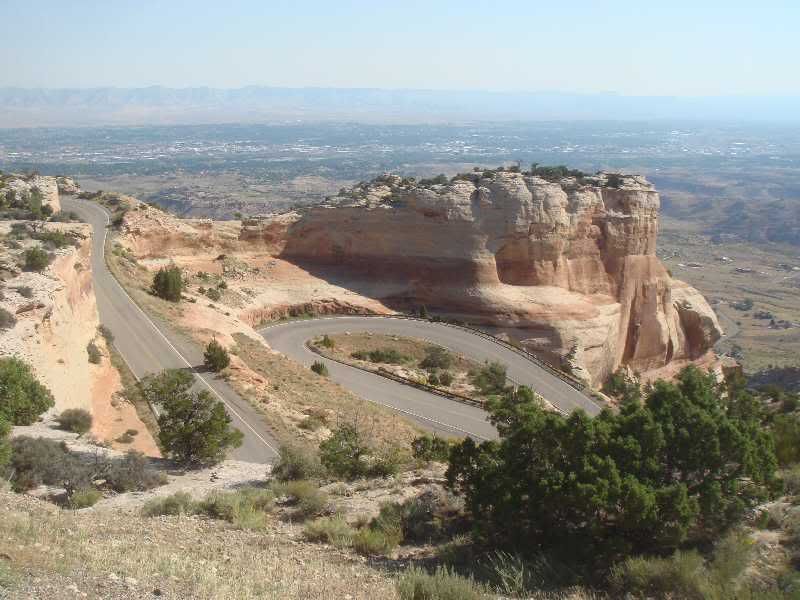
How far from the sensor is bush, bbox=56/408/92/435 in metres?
17.1

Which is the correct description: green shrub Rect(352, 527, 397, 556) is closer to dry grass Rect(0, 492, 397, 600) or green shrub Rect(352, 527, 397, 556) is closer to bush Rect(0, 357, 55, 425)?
dry grass Rect(0, 492, 397, 600)

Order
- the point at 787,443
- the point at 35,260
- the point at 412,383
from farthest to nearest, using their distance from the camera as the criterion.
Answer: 1. the point at 412,383
2. the point at 35,260
3. the point at 787,443

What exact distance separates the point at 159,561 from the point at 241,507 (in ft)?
10.4

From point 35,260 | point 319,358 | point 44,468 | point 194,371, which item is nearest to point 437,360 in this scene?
point 319,358

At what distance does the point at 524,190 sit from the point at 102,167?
471 feet

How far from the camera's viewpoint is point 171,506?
12078 millimetres

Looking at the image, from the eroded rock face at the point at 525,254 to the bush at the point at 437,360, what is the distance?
4.66 m

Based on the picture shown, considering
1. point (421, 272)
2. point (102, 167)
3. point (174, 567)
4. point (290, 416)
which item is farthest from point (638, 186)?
point (102, 167)

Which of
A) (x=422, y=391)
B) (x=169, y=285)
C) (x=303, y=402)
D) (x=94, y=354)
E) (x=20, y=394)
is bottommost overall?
(x=422, y=391)

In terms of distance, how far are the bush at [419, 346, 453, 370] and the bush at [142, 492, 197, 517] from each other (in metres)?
21.5

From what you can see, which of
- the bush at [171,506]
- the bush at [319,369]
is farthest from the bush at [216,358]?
the bush at [171,506]

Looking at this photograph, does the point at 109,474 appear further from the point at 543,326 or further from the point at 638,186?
the point at 638,186

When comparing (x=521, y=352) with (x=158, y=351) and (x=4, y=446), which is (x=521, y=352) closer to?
(x=158, y=351)

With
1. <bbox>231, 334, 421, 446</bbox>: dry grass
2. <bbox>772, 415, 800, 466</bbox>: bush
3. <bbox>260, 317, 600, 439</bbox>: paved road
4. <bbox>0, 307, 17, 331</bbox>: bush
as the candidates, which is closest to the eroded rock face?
<bbox>260, 317, 600, 439</bbox>: paved road
